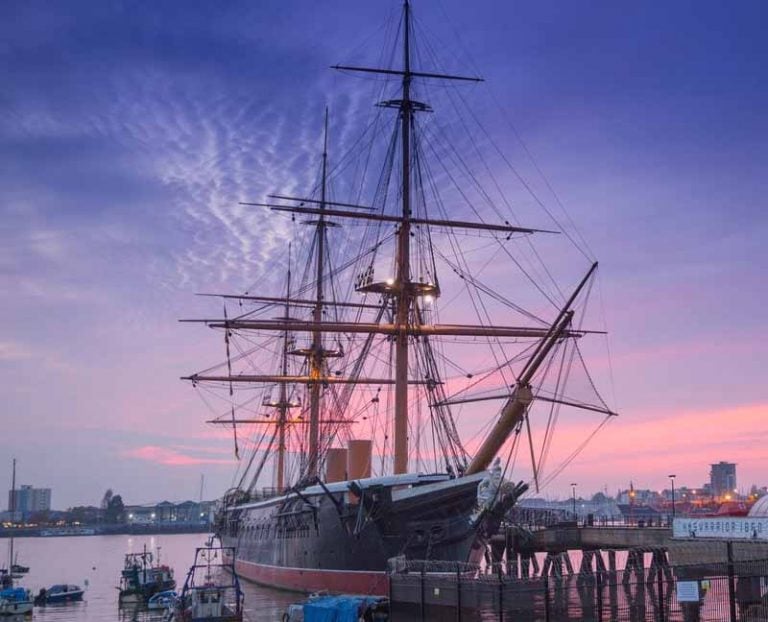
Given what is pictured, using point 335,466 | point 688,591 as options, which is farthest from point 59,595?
point 688,591

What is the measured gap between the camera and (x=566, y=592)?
23125 mm

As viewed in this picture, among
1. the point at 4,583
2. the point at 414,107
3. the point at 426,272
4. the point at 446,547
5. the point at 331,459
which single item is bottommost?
the point at 4,583

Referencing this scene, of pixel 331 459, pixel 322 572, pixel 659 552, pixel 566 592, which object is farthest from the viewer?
pixel 331 459

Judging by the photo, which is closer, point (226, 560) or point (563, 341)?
point (563, 341)

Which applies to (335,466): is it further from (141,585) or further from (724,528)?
(724,528)

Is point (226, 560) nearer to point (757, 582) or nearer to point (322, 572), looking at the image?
point (322, 572)

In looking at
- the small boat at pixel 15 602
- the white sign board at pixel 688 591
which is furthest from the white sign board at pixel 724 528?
the small boat at pixel 15 602

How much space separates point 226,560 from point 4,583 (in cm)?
2193

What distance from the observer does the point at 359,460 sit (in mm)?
48562

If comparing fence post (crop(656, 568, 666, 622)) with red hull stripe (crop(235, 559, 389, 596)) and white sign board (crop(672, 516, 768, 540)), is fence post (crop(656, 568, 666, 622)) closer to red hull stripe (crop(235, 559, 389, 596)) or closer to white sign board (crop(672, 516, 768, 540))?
white sign board (crop(672, 516, 768, 540))

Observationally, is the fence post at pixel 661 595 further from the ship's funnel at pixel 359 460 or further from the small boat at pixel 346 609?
the ship's funnel at pixel 359 460

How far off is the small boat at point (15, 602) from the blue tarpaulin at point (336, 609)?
31.1 m

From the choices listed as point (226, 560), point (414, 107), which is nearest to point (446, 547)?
point (414, 107)

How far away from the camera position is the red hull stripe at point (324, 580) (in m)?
39.8
